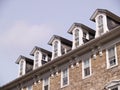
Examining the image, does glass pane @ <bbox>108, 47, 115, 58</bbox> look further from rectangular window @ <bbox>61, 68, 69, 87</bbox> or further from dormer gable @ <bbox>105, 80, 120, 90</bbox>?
rectangular window @ <bbox>61, 68, 69, 87</bbox>

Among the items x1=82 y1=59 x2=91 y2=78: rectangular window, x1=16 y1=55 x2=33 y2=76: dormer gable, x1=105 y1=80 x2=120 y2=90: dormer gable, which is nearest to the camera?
x1=105 y1=80 x2=120 y2=90: dormer gable

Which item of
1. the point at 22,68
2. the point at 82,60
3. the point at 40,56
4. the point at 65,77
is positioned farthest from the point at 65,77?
the point at 22,68

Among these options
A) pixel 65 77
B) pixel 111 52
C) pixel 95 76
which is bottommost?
pixel 95 76

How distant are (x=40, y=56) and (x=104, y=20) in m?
8.90

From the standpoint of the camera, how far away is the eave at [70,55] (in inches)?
1052

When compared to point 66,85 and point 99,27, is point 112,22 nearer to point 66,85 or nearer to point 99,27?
point 99,27

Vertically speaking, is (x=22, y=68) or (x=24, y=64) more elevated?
(x=24, y=64)

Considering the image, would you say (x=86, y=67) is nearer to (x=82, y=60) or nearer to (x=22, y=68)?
(x=82, y=60)

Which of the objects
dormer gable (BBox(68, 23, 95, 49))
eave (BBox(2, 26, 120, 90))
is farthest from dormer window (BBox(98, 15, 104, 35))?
dormer gable (BBox(68, 23, 95, 49))

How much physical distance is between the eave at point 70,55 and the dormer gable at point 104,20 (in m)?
0.89

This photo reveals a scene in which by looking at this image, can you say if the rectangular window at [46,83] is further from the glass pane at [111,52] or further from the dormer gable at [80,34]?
the glass pane at [111,52]

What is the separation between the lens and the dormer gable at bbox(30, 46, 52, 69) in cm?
3449

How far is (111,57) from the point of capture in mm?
26547

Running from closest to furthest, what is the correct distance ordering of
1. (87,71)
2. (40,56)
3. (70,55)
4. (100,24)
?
(87,71), (100,24), (70,55), (40,56)
